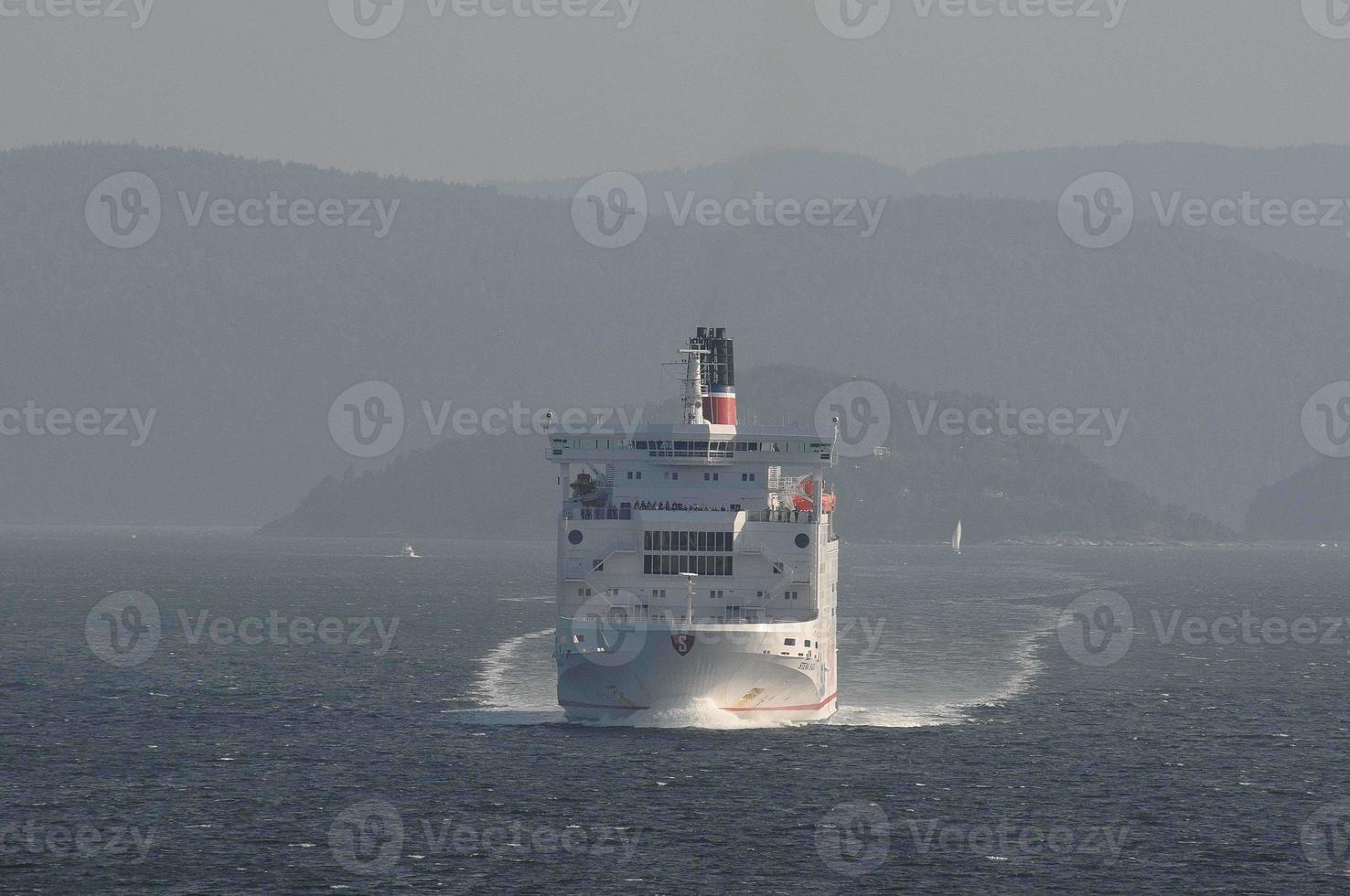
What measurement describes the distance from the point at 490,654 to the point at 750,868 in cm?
5506

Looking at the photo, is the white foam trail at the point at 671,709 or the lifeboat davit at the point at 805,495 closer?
the white foam trail at the point at 671,709

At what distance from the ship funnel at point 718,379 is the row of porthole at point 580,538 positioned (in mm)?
6719

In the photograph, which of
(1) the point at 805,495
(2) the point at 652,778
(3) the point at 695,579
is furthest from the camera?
(1) the point at 805,495

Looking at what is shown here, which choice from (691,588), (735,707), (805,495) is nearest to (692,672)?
(735,707)

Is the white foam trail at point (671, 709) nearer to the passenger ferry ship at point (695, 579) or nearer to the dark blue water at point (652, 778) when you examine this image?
the dark blue water at point (652, 778)

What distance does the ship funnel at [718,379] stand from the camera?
72.0 meters

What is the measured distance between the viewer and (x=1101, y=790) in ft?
198

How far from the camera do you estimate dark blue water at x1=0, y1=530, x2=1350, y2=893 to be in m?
48.9

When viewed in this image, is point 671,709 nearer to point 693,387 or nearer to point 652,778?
point 652,778

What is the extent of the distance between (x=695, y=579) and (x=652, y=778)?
880 cm

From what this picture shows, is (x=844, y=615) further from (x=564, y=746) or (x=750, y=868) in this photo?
(x=750, y=868)

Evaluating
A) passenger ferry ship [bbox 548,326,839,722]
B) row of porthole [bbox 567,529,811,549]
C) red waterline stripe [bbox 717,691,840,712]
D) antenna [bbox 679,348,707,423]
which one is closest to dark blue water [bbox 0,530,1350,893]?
red waterline stripe [bbox 717,691,840,712]

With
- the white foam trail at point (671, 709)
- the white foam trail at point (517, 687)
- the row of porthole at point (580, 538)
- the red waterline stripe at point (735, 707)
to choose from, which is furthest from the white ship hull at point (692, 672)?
the white foam trail at point (517, 687)

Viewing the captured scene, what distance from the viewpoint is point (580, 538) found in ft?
219
